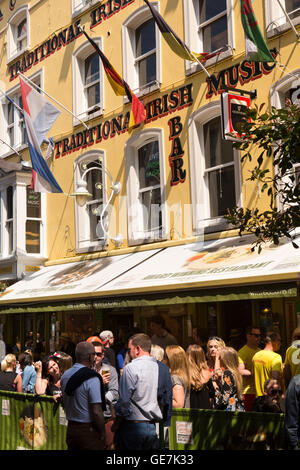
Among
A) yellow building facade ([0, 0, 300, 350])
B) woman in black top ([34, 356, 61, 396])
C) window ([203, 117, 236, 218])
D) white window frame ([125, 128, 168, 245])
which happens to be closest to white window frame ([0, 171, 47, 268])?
yellow building facade ([0, 0, 300, 350])

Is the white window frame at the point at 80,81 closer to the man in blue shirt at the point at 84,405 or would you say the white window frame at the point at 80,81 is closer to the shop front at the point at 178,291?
the shop front at the point at 178,291

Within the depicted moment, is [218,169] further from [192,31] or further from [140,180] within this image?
[192,31]

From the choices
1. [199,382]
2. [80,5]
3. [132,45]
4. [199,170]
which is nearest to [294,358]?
[199,382]

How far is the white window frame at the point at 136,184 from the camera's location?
13.6 meters

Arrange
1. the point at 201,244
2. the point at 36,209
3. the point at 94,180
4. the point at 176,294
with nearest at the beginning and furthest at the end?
the point at 176,294 → the point at 201,244 → the point at 94,180 → the point at 36,209

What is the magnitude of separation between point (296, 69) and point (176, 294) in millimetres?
4385

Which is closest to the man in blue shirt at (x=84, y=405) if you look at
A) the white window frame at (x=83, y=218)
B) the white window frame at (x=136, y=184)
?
the white window frame at (x=136, y=184)

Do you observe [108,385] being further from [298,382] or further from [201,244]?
[201,244]

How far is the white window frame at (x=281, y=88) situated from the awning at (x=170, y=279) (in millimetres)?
1553

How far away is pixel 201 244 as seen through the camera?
12.2 m

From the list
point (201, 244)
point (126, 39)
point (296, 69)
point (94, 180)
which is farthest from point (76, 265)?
point (296, 69)

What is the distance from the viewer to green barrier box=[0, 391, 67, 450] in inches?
329

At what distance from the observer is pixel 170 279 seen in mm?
10586
